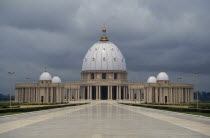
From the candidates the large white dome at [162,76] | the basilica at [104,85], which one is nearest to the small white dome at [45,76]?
the basilica at [104,85]

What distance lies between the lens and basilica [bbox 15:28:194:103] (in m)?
115

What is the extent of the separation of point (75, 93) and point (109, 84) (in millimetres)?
14210

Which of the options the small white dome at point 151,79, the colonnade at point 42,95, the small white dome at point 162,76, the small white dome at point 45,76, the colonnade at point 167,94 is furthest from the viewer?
the small white dome at point 151,79

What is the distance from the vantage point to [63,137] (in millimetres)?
17391

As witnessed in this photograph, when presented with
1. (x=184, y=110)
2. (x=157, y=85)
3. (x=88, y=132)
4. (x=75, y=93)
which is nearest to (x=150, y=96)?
(x=157, y=85)

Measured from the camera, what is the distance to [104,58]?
501 feet

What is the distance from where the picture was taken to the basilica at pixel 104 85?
11538cm

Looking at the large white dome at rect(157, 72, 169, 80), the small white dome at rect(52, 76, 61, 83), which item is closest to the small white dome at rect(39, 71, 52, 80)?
the small white dome at rect(52, 76, 61, 83)

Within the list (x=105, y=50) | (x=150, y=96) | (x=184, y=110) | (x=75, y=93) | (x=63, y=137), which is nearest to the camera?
(x=63, y=137)

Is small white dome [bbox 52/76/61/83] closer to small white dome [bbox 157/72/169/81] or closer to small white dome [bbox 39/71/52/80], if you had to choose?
small white dome [bbox 39/71/52/80]

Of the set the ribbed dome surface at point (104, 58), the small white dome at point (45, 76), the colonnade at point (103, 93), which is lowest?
the colonnade at point (103, 93)

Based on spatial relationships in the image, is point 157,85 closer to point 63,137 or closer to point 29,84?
point 29,84

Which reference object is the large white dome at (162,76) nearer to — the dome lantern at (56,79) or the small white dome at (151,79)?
the small white dome at (151,79)

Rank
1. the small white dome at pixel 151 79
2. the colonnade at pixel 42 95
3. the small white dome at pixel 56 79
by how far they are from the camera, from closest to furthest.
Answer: the colonnade at pixel 42 95, the small white dome at pixel 151 79, the small white dome at pixel 56 79
